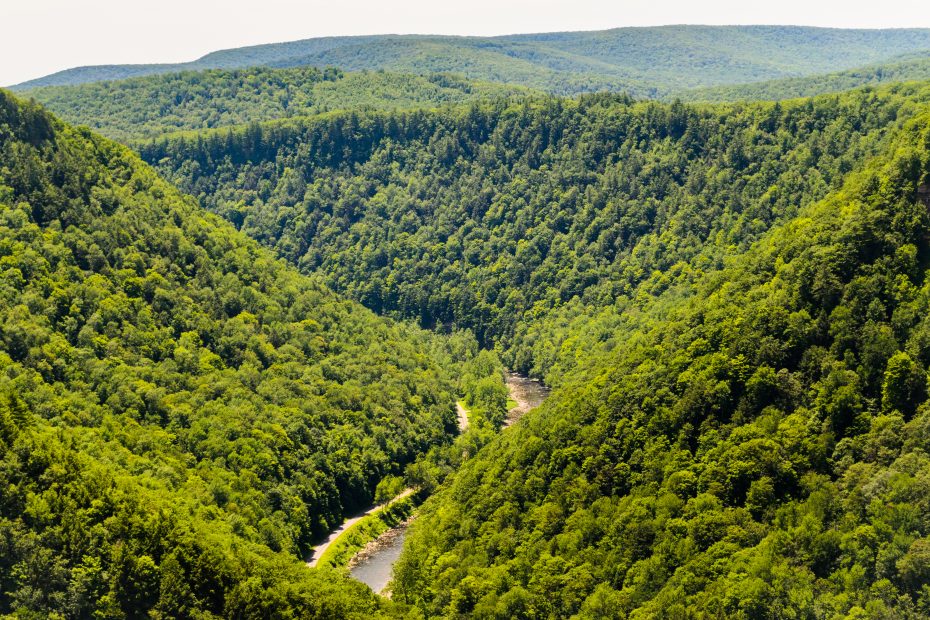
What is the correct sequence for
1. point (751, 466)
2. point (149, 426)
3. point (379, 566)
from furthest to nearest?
point (149, 426), point (379, 566), point (751, 466)

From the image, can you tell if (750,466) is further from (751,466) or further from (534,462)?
(534,462)

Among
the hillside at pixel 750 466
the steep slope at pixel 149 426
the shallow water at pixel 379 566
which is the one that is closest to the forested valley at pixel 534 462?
the hillside at pixel 750 466

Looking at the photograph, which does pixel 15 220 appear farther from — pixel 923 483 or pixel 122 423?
pixel 923 483

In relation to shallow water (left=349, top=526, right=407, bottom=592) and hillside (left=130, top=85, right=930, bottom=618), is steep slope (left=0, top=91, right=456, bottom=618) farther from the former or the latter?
hillside (left=130, top=85, right=930, bottom=618)

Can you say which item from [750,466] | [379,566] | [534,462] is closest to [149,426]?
[379,566]

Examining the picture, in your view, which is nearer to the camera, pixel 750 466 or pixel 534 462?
pixel 750 466

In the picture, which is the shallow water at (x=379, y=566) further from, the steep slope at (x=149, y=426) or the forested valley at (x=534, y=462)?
the steep slope at (x=149, y=426)

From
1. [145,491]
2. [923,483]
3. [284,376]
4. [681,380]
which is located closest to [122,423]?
[145,491]
